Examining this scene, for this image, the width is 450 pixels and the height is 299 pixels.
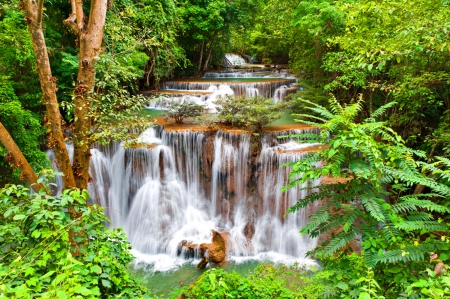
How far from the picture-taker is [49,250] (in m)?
2.26

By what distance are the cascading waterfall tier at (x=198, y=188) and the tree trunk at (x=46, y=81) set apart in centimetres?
483

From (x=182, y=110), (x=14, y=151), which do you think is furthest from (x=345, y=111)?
(x=182, y=110)

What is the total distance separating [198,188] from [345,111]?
22.6 feet

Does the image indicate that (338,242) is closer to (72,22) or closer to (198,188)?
(72,22)

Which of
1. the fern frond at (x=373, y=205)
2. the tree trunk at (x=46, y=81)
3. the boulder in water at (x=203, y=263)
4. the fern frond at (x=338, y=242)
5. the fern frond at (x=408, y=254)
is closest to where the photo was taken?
the fern frond at (x=408, y=254)

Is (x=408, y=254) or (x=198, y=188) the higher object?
(x=408, y=254)

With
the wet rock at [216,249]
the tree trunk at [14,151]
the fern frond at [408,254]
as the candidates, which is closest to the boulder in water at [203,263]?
the wet rock at [216,249]

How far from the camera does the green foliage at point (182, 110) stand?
953 cm

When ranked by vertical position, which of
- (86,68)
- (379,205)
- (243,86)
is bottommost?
(379,205)

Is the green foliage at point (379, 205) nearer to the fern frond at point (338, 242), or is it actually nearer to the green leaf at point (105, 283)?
the fern frond at point (338, 242)

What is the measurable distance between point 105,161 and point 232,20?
40.5 feet

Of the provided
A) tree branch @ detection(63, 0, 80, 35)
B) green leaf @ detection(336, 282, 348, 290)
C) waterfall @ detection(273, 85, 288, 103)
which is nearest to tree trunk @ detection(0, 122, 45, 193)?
tree branch @ detection(63, 0, 80, 35)

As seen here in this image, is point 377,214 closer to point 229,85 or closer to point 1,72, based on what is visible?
point 1,72

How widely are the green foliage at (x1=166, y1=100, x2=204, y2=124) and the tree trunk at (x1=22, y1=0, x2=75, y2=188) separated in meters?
5.91
